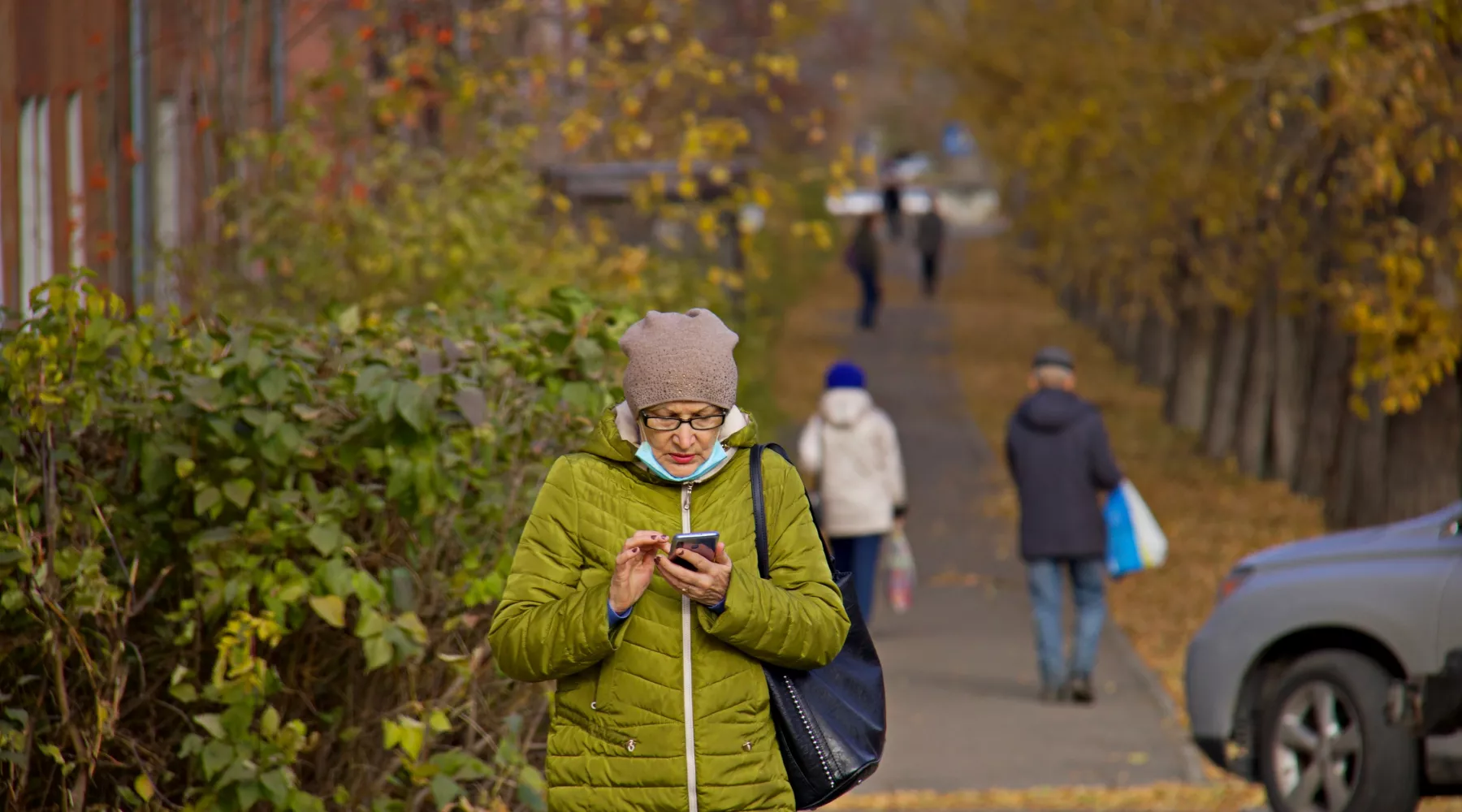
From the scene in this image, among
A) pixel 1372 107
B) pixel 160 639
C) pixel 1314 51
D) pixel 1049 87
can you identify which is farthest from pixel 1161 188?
pixel 160 639

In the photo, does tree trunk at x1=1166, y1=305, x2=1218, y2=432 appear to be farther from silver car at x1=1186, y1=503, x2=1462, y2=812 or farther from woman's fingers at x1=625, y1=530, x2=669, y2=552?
woman's fingers at x1=625, y1=530, x2=669, y2=552

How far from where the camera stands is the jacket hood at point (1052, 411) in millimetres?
10312

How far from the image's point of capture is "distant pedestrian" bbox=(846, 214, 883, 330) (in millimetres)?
35094

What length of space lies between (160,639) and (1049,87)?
16901 mm

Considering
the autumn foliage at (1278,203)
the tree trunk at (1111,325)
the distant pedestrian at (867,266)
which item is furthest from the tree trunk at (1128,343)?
the autumn foliage at (1278,203)

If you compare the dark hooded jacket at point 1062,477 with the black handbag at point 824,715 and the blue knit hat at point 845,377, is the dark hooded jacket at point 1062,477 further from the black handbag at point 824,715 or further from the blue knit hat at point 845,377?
the black handbag at point 824,715

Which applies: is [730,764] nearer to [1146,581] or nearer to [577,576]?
[577,576]

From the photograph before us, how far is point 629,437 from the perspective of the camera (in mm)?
3779

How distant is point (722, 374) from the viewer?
3727 millimetres

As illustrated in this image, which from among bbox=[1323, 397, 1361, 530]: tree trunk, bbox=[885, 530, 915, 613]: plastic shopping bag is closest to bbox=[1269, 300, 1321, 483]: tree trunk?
bbox=[1323, 397, 1361, 530]: tree trunk

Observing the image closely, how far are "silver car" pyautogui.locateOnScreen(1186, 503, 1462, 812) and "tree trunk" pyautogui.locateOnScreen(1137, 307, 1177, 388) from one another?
21.2m

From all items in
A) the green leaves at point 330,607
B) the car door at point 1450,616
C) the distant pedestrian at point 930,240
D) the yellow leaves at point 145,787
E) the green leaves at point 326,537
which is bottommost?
the yellow leaves at point 145,787

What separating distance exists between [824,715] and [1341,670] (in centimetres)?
426

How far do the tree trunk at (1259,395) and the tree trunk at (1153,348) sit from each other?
258 inches
